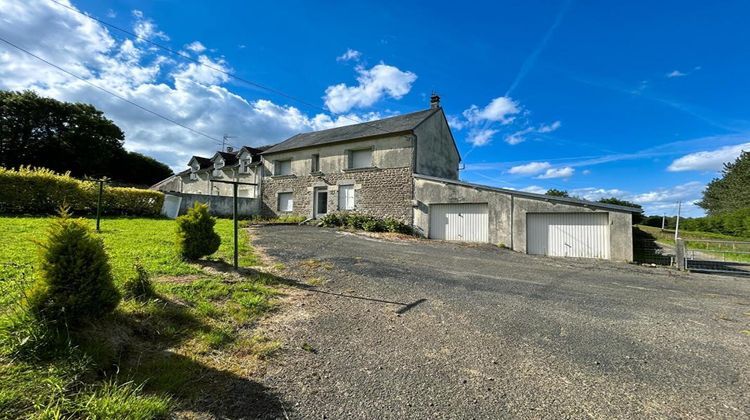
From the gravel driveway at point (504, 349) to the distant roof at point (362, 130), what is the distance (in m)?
11.2

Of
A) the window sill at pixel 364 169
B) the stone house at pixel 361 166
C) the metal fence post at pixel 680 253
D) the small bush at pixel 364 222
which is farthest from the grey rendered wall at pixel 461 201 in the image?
the metal fence post at pixel 680 253

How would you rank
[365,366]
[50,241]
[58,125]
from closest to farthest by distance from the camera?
[50,241] < [365,366] < [58,125]

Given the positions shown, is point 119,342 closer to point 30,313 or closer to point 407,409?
point 30,313

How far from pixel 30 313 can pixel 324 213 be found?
15.9 meters

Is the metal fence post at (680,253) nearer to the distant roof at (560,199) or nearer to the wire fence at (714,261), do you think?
the wire fence at (714,261)

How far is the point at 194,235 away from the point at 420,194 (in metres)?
10.5

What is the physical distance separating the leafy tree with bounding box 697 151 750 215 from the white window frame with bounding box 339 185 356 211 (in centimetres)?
3680

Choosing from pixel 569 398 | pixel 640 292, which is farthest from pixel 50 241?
pixel 640 292

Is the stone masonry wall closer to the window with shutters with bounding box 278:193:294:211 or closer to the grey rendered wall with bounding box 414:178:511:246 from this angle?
the window with shutters with bounding box 278:193:294:211

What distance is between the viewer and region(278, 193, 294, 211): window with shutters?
64.4 feet

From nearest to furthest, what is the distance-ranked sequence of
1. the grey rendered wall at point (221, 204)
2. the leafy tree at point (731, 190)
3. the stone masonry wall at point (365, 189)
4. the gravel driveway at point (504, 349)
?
the gravel driveway at point (504, 349)
the stone masonry wall at point (365, 189)
the grey rendered wall at point (221, 204)
the leafy tree at point (731, 190)

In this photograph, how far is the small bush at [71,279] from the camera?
260cm

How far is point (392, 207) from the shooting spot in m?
15.7

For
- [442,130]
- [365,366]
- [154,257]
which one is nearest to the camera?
[365,366]
